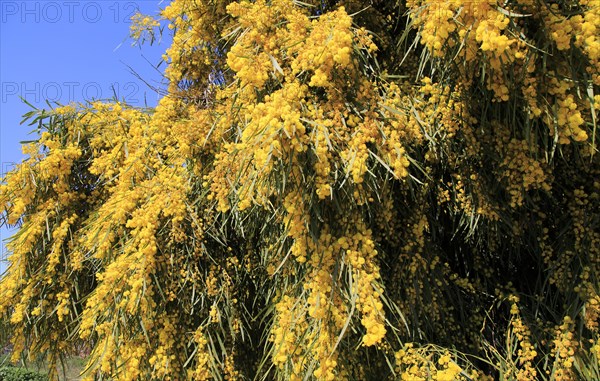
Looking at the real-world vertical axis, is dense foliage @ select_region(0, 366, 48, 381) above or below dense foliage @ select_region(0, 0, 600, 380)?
below

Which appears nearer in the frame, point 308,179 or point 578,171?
point 308,179

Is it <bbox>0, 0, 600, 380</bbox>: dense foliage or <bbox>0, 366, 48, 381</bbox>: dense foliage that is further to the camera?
<bbox>0, 366, 48, 381</bbox>: dense foliage

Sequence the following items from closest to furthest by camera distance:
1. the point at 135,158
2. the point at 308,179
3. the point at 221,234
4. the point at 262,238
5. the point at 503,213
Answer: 1. the point at 308,179
2. the point at 503,213
3. the point at 262,238
4. the point at 221,234
5. the point at 135,158

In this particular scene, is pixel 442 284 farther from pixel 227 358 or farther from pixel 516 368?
pixel 227 358

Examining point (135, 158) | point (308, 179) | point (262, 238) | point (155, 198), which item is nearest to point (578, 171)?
point (308, 179)

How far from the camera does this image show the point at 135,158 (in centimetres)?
294

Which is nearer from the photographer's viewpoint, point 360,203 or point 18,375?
point 360,203

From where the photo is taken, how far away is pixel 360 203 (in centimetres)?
193

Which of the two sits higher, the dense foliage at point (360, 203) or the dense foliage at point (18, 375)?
the dense foliage at point (360, 203)

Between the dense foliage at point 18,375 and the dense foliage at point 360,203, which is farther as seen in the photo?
the dense foliage at point 18,375

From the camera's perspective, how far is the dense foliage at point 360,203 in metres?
1.83

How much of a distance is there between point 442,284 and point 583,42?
1.16 metres

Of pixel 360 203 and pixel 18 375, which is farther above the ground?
pixel 360 203

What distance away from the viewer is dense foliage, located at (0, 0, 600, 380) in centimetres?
183
